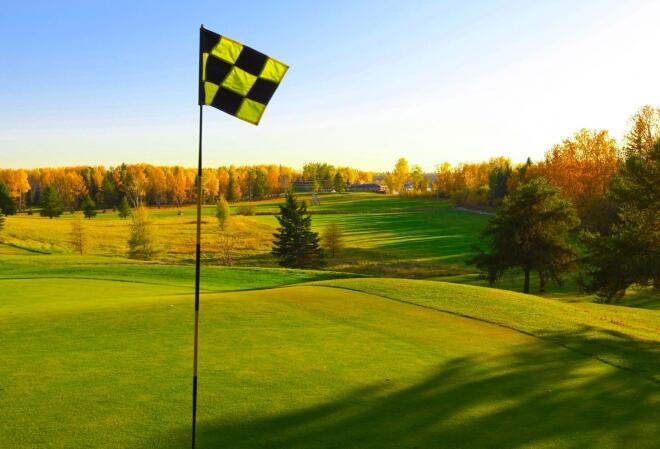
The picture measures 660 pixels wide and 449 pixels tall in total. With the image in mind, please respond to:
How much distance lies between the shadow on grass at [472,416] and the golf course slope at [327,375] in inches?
1.4

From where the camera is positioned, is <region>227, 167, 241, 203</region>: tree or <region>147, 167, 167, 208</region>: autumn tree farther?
<region>227, 167, 241, 203</region>: tree

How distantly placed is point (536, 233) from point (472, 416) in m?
29.6

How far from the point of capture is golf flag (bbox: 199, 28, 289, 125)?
355 inches

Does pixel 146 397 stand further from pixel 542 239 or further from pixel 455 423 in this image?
pixel 542 239

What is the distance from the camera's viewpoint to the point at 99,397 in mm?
8992

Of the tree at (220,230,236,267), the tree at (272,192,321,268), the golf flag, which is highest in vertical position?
the golf flag

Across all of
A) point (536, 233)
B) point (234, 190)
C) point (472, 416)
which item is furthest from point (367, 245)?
point (234, 190)

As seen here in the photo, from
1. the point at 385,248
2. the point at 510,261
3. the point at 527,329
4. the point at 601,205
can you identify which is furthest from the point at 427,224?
the point at 527,329

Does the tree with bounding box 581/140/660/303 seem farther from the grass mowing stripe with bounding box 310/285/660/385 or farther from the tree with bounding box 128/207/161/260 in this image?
the tree with bounding box 128/207/161/260

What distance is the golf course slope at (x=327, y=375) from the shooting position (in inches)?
310

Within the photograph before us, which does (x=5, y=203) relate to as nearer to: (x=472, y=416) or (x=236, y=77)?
(x=236, y=77)

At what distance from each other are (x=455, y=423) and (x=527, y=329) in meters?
7.72

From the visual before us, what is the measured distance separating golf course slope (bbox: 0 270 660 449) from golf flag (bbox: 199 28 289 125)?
5.23 m

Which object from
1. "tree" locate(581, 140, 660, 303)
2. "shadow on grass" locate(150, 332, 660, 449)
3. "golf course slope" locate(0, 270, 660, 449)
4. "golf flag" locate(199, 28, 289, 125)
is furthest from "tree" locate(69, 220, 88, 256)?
"shadow on grass" locate(150, 332, 660, 449)
